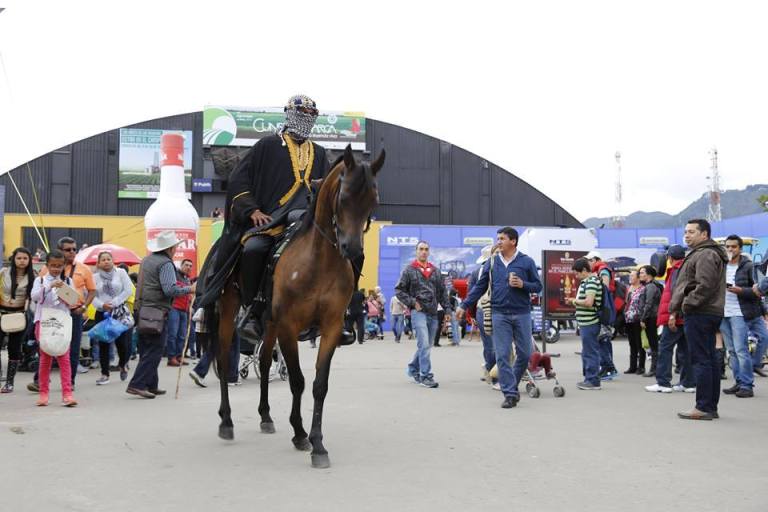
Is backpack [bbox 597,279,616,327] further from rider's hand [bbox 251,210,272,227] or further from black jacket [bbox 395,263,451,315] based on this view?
rider's hand [bbox 251,210,272,227]

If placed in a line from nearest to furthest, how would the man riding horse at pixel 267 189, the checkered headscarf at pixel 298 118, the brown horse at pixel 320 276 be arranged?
1. the brown horse at pixel 320 276
2. the man riding horse at pixel 267 189
3. the checkered headscarf at pixel 298 118

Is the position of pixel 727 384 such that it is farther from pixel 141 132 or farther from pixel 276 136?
pixel 141 132

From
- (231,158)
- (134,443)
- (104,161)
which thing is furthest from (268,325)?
(104,161)

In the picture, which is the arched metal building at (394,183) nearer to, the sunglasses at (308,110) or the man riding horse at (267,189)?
the sunglasses at (308,110)

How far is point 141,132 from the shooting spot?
43938 millimetres

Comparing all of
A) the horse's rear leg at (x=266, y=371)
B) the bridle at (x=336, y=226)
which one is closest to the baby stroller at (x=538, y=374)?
the horse's rear leg at (x=266, y=371)

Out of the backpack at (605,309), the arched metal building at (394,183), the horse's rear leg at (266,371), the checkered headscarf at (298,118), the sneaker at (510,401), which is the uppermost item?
the arched metal building at (394,183)

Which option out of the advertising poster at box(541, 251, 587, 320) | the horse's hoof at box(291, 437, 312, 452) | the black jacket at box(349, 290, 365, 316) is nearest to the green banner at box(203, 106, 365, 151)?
the advertising poster at box(541, 251, 587, 320)

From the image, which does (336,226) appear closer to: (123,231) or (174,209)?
(174,209)

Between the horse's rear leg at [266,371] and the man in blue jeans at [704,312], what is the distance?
14.7ft

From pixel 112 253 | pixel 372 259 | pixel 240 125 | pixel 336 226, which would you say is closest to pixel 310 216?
pixel 336 226

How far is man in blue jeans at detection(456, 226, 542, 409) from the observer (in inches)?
383

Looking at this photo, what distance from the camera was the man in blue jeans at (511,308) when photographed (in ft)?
31.9

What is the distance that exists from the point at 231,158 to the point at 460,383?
3315 cm
